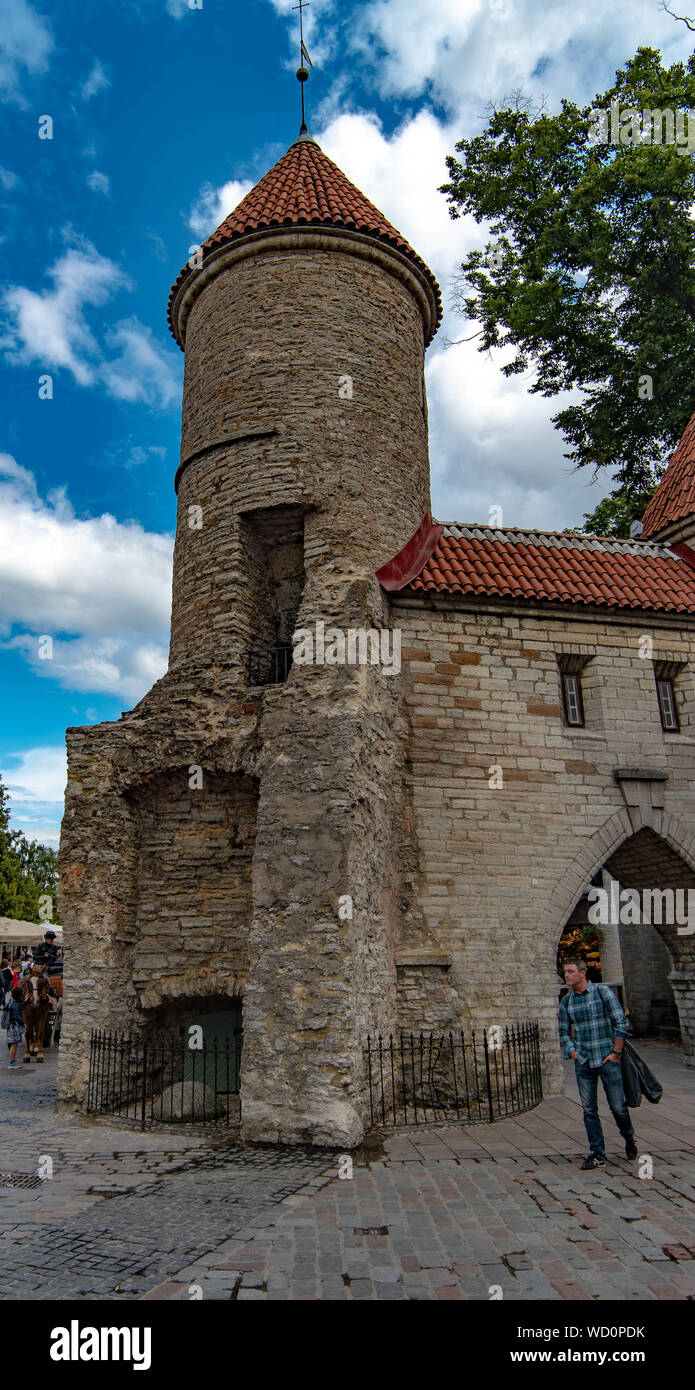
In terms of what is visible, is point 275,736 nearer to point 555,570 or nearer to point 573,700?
point 573,700

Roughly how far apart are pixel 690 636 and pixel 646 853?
3.34 meters

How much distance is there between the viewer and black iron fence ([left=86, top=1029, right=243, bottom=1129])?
8.66 metres

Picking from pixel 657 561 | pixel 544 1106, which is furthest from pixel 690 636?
pixel 544 1106

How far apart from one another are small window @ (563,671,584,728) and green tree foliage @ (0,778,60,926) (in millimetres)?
10817

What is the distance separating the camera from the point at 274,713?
902cm

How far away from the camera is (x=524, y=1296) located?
4.12m

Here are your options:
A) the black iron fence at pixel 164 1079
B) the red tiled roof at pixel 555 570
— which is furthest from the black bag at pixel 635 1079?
the red tiled roof at pixel 555 570

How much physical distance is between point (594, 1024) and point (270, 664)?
21.3 ft

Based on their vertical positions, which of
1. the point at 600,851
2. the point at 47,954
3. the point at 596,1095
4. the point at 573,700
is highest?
the point at 573,700

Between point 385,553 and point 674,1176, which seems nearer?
point 674,1176

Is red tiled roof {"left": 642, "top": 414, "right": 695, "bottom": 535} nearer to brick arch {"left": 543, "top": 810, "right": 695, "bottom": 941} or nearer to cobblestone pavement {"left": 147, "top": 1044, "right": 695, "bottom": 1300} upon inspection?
brick arch {"left": 543, "top": 810, "right": 695, "bottom": 941}

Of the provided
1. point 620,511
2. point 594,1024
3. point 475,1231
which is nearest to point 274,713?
point 594,1024
